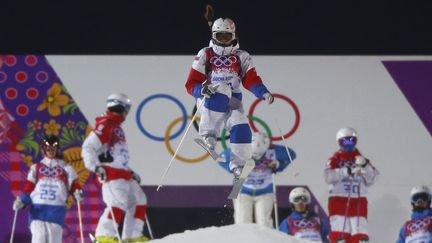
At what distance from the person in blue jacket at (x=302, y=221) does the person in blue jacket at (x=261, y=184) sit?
0.84ft

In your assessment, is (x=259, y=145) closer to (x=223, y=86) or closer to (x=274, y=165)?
(x=274, y=165)

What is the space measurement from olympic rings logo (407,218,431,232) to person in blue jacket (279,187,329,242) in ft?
3.04

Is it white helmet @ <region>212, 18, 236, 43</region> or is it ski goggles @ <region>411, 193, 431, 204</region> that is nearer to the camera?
white helmet @ <region>212, 18, 236, 43</region>

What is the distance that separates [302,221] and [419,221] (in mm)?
1153

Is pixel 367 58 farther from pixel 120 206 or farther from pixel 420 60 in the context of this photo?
pixel 120 206

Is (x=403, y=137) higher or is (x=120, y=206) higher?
(x=403, y=137)

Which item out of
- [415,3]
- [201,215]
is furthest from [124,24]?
[415,3]

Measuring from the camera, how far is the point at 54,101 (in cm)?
1429

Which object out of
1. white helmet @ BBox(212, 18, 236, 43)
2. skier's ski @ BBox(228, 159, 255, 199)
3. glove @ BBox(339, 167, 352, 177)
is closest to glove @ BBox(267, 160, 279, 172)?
glove @ BBox(339, 167, 352, 177)

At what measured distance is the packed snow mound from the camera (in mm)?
9758

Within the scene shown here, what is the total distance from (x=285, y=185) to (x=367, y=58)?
5.32 feet

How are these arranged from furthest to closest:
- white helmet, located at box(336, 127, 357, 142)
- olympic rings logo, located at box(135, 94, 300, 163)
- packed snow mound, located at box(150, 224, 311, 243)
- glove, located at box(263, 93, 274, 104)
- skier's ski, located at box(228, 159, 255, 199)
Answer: olympic rings logo, located at box(135, 94, 300, 163) < white helmet, located at box(336, 127, 357, 142) < skier's ski, located at box(228, 159, 255, 199) < glove, located at box(263, 93, 274, 104) < packed snow mound, located at box(150, 224, 311, 243)

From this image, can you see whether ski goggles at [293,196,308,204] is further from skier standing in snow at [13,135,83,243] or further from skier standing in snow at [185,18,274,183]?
skier standing in snow at [185,18,274,183]

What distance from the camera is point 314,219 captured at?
13.2 m
